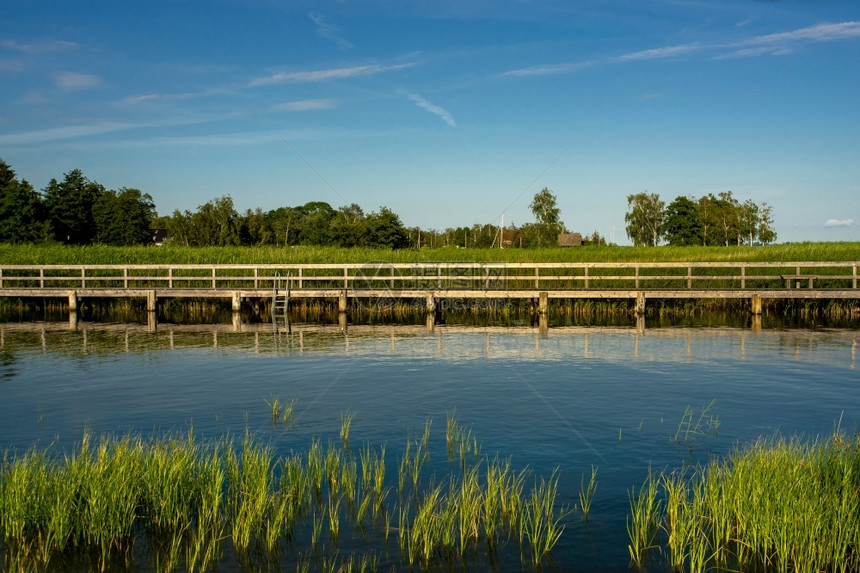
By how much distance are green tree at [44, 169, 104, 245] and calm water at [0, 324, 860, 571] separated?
6297 cm

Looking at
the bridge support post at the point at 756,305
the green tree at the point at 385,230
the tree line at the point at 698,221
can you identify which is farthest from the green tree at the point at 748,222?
the bridge support post at the point at 756,305

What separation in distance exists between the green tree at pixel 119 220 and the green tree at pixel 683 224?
77634 millimetres

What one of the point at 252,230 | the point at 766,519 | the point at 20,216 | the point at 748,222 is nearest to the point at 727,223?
the point at 748,222

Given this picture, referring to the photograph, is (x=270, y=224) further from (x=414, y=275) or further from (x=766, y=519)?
(x=766, y=519)

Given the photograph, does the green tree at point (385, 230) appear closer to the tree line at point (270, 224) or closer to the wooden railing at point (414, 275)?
the tree line at point (270, 224)

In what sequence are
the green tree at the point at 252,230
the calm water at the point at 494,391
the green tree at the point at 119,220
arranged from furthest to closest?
the green tree at the point at 119,220, the green tree at the point at 252,230, the calm water at the point at 494,391

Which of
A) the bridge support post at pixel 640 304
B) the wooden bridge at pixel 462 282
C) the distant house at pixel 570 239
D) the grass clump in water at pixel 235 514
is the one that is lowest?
the grass clump in water at pixel 235 514

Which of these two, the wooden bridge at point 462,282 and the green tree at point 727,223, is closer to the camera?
the wooden bridge at point 462,282

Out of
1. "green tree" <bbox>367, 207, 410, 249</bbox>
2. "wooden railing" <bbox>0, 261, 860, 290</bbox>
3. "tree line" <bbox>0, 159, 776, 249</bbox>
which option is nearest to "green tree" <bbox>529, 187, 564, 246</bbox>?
"tree line" <bbox>0, 159, 776, 249</bbox>

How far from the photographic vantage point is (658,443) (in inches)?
420

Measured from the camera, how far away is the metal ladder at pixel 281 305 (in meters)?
27.7

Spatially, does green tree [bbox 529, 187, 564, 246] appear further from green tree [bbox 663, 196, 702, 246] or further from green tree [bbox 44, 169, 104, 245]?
green tree [bbox 44, 169, 104, 245]

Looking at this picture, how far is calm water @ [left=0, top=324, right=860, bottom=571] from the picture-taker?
10.3 m

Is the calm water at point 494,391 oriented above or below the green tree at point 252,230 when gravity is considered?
below
